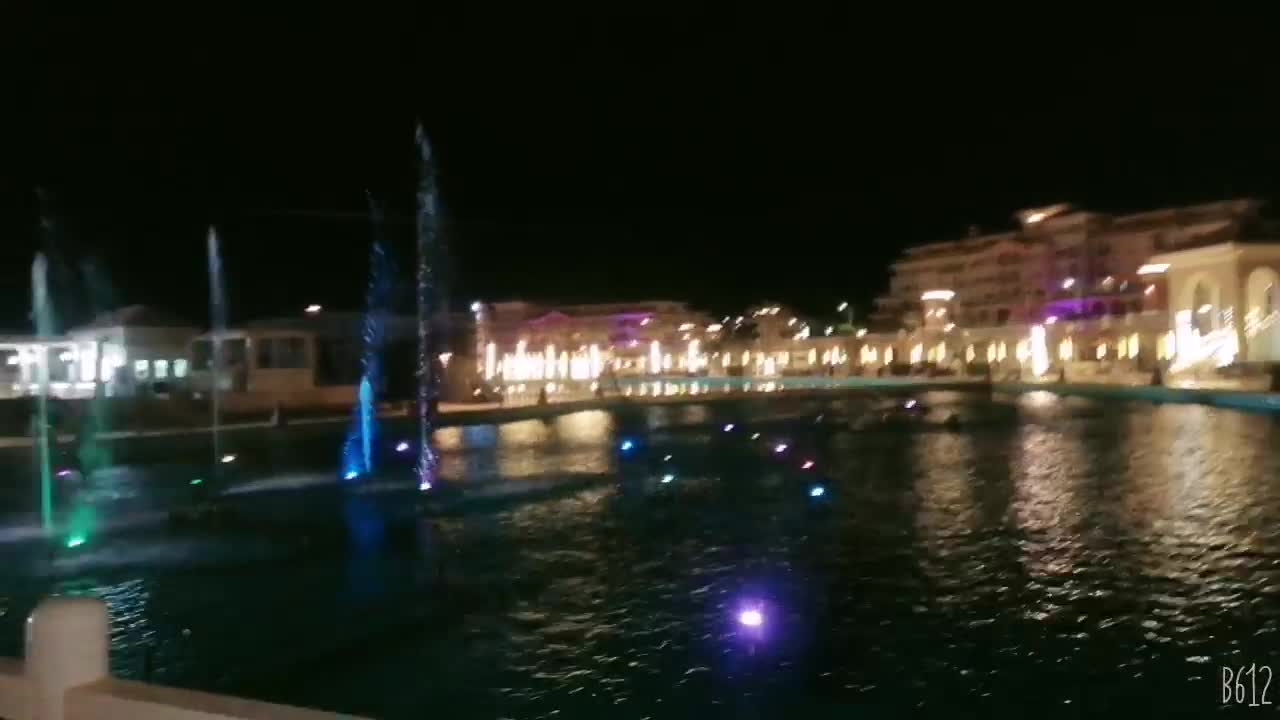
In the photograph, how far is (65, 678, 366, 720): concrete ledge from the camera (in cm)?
407

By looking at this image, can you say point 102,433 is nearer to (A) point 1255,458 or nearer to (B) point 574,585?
(B) point 574,585

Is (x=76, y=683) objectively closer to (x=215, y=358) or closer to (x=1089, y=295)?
(x=215, y=358)

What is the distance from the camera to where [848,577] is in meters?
10.6

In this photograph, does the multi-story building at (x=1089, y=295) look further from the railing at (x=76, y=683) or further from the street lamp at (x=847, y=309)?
the railing at (x=76, y=683)

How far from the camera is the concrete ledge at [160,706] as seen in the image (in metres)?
4.07

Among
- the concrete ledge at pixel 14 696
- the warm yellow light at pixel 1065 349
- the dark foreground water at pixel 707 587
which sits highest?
the warm yellow light at pixel 1065 349

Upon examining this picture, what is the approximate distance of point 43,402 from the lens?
25719 millimetres

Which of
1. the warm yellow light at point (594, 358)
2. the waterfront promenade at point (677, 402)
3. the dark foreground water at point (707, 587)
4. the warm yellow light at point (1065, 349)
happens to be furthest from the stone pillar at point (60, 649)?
the warm yellow light at point (594, 358)

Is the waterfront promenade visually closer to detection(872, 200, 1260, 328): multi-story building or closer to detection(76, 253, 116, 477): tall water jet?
detection(76, 253, 116, 477): tall water jet

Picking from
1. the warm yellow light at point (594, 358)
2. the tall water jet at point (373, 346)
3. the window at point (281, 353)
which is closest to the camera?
the tall water jet at point (373, 346)

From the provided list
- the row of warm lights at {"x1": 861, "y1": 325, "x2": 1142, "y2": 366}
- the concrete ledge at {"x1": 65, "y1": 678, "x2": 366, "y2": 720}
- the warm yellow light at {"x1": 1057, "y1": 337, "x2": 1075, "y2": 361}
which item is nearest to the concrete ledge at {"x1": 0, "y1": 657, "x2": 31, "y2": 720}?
the concrete ledge at {"x1": 65, "y1": 678, "x2": 366, "y2": 720}

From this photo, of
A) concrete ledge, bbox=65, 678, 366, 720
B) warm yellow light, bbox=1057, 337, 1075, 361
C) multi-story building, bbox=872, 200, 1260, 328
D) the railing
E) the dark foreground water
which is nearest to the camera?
concrete ledge, bbox=65, 678, 366, 720

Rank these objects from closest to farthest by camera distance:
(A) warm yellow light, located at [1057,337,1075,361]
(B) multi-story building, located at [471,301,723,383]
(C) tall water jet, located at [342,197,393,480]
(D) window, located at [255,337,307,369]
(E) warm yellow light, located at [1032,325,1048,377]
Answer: (C) tall water jet, located at [342,197,393,480] → (D) window, located at [255,337,307,369] → (E) warm yellow light, located at [1032,325,1048,377] → (A) warm yellow light, located at [1057,337,1075,361] → (B) multi-story building, located at [471,301,723,383]

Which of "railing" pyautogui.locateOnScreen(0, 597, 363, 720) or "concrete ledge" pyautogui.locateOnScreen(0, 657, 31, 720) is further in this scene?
"concrete ledge" pyautogui.locateOnScreen(0, 657, 31, 720)
